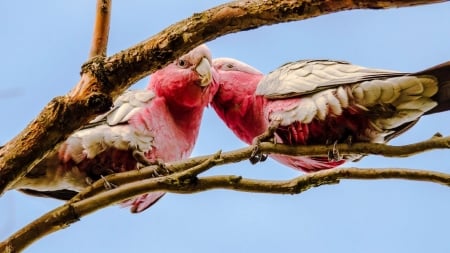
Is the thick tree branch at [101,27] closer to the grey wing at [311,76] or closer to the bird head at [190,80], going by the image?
the bird head at [190,80]

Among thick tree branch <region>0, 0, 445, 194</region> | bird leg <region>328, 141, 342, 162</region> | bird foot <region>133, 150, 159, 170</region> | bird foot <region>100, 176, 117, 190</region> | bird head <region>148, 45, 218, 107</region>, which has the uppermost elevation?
bird head <region>148, 45, 218, 107</region>

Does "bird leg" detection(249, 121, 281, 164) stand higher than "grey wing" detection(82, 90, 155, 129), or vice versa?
"grey wing" detection(82, 90, 155, 129)

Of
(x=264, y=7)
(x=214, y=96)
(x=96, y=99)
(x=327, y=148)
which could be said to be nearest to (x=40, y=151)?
(x=96, y=99)

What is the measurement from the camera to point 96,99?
90 cm

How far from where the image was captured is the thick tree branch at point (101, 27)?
3.27 ft

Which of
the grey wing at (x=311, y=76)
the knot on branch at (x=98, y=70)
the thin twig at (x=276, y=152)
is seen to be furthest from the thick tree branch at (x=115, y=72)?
the grey wing at (x=311, y=76)

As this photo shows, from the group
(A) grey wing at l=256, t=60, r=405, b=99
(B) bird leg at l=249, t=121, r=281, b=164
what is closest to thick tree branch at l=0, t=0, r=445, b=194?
(B) bird leg at l=249, t=121, r=281, b=164

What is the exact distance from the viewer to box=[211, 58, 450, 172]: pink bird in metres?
1.25

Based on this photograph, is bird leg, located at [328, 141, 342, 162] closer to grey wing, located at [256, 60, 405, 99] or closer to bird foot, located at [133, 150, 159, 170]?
grey wing, located at [256, 60, 405, 99]

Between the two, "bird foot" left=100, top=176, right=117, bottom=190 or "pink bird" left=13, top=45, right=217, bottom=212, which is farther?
"pink bird" left=13, top=45, right=217, bottom=212

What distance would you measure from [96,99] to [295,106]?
0.56 metres

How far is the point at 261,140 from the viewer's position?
1.24m

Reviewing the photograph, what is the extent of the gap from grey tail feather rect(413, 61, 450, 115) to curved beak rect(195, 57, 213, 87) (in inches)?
16.2

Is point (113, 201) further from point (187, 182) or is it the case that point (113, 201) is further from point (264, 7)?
point (264, 7)
